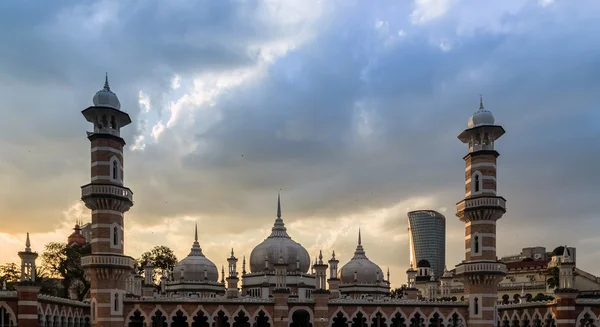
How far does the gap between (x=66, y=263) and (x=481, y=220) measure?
149ft

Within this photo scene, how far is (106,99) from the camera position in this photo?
4759cm

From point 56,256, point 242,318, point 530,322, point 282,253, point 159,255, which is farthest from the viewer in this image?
point 159,255

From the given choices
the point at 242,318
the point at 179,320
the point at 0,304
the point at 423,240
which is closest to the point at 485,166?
the point at 242,318

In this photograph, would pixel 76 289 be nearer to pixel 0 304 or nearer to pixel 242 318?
pixel 242 318

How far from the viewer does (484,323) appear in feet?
160

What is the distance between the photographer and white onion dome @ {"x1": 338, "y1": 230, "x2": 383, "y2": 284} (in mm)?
67250

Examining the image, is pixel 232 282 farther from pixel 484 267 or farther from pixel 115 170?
pixel 484 267

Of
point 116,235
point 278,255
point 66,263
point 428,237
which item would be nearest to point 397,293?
point 278,255

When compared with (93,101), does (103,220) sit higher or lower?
lower

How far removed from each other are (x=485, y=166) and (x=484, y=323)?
1120 centimetres

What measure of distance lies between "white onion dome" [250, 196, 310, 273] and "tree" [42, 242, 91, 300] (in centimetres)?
1980

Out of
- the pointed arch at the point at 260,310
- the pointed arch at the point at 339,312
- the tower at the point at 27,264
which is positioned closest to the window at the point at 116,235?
the tower at the point at 27,264

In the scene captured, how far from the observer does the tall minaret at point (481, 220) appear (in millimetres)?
48438

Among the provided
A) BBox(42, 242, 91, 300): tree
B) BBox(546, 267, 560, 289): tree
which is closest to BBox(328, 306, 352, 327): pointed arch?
Result: BBox(42, 242, 91, 300): tree
